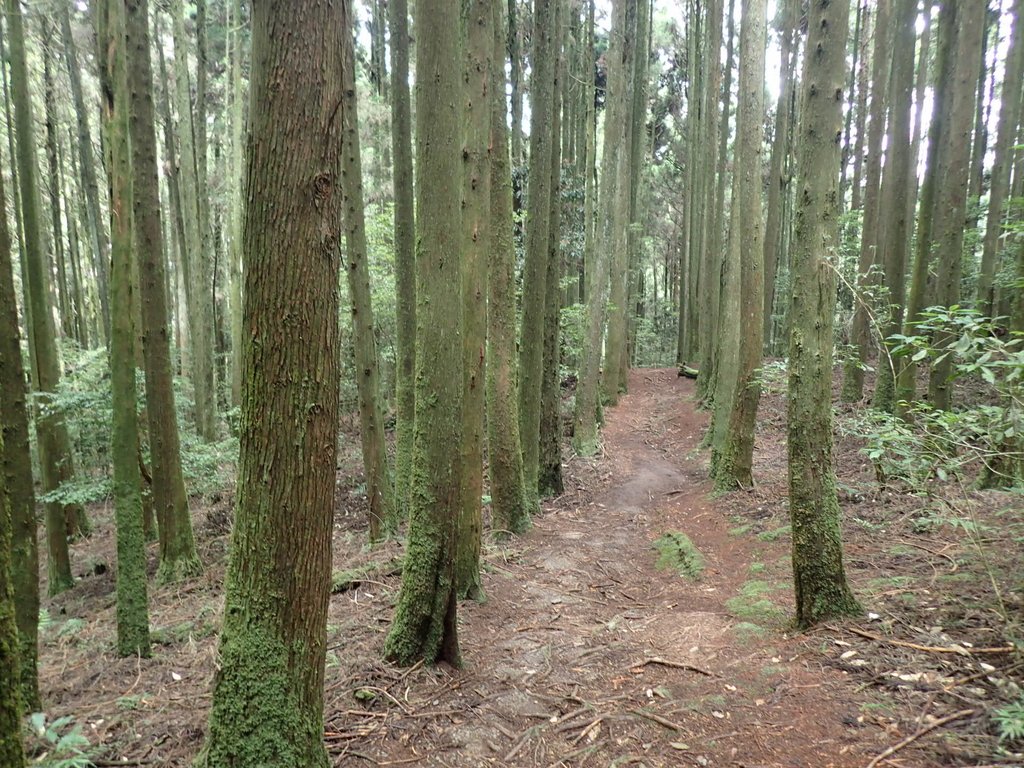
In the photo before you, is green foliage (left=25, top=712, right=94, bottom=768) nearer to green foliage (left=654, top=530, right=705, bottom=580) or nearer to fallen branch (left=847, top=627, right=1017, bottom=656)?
fallen branch (left=847, top=627, right=1017, bottom=656)

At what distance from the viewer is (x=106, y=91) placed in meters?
5.29

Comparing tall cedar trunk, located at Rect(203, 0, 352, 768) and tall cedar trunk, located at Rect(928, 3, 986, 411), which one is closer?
tall cedar trunk, located at Rect(203, 0, 352, 768)

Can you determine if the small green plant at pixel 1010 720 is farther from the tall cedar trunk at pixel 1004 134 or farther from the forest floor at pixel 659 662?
the tall cedar trunk at pixel 1004 134

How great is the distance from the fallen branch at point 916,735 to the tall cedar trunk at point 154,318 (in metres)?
7.97

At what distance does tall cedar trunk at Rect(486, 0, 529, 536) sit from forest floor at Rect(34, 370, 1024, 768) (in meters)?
0.59

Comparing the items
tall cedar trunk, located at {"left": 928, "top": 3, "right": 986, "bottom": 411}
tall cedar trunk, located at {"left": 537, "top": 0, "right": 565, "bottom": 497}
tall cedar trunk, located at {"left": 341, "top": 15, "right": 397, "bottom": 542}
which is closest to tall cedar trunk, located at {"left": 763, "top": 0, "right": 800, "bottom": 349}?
tall cedar trunk, located at {"left": 928, "top": 3, "right": 986, "bottom": 411}

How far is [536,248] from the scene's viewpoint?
8.56 m

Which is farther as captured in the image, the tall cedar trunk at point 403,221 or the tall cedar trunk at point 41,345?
the tall cedar trunk at point 41,345

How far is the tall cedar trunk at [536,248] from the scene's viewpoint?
26.2 feet

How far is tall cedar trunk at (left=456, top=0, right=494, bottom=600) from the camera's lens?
5500 mm

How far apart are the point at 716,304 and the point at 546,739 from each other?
1365cm

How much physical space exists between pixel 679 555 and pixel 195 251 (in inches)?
534

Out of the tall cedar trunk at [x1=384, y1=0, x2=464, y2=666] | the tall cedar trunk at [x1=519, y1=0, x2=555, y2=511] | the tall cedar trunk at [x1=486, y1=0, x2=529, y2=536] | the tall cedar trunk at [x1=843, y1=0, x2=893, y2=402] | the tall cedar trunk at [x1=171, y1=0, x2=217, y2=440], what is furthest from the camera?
the tall cedar trunk at [x1=171, y1=0, x2=217, y2=440]

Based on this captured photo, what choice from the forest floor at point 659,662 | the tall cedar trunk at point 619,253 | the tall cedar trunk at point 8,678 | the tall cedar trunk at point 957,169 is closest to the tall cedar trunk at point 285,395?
the forest floor at point 659,662
